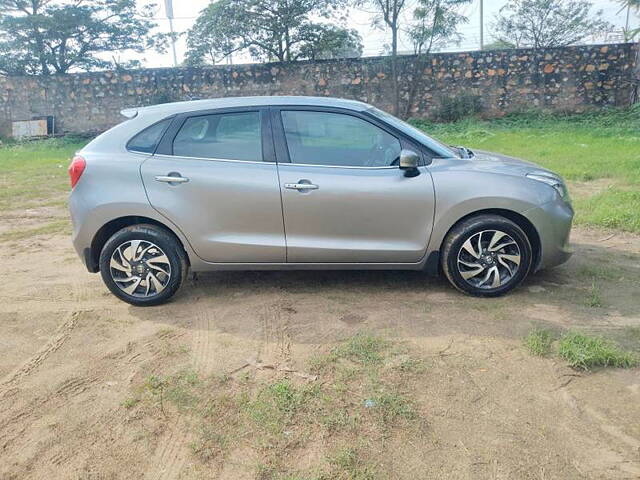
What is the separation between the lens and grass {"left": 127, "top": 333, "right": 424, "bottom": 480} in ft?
8.28

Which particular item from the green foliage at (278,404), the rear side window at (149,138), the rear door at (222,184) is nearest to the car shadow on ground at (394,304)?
the rear door at (222,184)

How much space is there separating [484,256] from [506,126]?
44.9 feet

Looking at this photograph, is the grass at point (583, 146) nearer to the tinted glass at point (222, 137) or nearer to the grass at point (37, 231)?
the tinted glass at point (222, 137)

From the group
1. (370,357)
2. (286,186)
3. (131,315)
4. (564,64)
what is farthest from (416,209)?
(564,64)

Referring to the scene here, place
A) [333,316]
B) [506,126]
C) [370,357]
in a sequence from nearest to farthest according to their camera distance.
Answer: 1. [370,357]
2. [333,316]
3. [506,126]

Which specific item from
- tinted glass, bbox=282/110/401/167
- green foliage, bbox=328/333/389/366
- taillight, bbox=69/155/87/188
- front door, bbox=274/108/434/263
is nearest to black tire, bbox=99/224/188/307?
taillight, bbox=69/155/87/188

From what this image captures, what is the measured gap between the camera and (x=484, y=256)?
13.9 feet

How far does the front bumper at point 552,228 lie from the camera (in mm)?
4195

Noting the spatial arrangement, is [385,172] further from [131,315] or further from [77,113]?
[77,113]

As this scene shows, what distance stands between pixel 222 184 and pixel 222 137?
0.43 metres

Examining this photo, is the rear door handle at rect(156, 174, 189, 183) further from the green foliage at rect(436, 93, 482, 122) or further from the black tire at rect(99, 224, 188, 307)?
the green foliage at rect(436, 93, 482, 122)

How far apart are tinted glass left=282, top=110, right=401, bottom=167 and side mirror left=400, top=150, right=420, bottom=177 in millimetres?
134

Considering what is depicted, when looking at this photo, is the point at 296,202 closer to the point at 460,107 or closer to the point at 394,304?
the point at 394,304

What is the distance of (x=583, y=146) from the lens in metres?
11.7
